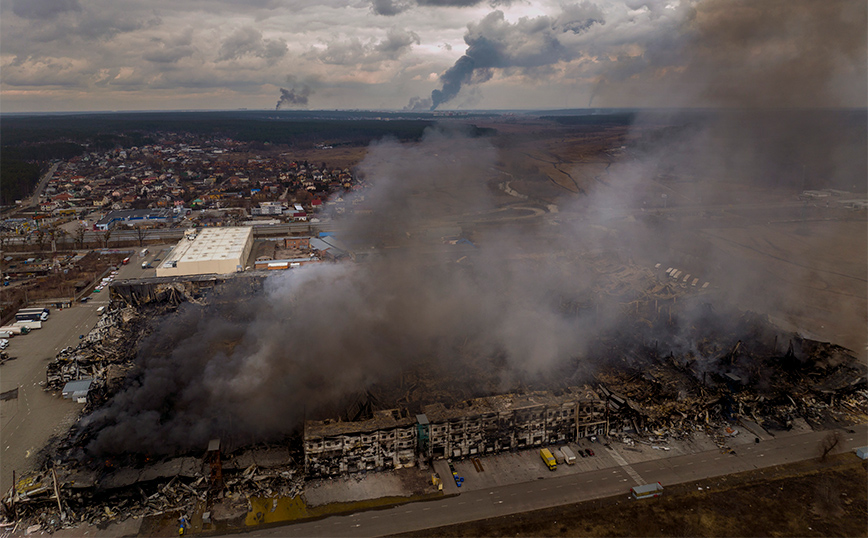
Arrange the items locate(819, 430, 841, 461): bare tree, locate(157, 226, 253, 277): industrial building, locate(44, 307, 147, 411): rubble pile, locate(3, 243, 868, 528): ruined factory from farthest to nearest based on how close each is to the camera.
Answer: locate(157, 226, 253, 277): industrial building < locate(44, 307, 147, 411): rubble pile < locate(819, 430, 841, 461): bare tree < locate(3, 243, 868, 528): ruined factory

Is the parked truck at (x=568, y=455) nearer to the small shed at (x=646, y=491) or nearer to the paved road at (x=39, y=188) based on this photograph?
the small shed at (x=646, y=491)

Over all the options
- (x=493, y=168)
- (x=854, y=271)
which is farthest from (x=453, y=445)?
(x=854, y=271)

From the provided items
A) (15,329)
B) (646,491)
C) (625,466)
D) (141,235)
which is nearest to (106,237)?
(141,235)

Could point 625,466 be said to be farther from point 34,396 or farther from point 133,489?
point 34,396

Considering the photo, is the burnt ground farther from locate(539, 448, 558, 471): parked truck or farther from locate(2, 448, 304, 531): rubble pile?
locate(2, 448, 304, 531): rubble pile

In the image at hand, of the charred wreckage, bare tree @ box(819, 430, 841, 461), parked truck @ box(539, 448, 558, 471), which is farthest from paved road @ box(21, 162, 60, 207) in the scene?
bare tree @ box(819, 430, 841, 461)

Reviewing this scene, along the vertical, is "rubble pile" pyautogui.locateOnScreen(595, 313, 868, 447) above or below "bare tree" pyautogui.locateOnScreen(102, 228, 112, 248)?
below

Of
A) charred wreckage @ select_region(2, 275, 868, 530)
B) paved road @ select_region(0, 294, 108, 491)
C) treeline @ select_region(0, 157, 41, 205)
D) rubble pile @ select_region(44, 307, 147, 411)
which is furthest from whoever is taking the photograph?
treeline @ select_region(0, 157, 41, 205)
